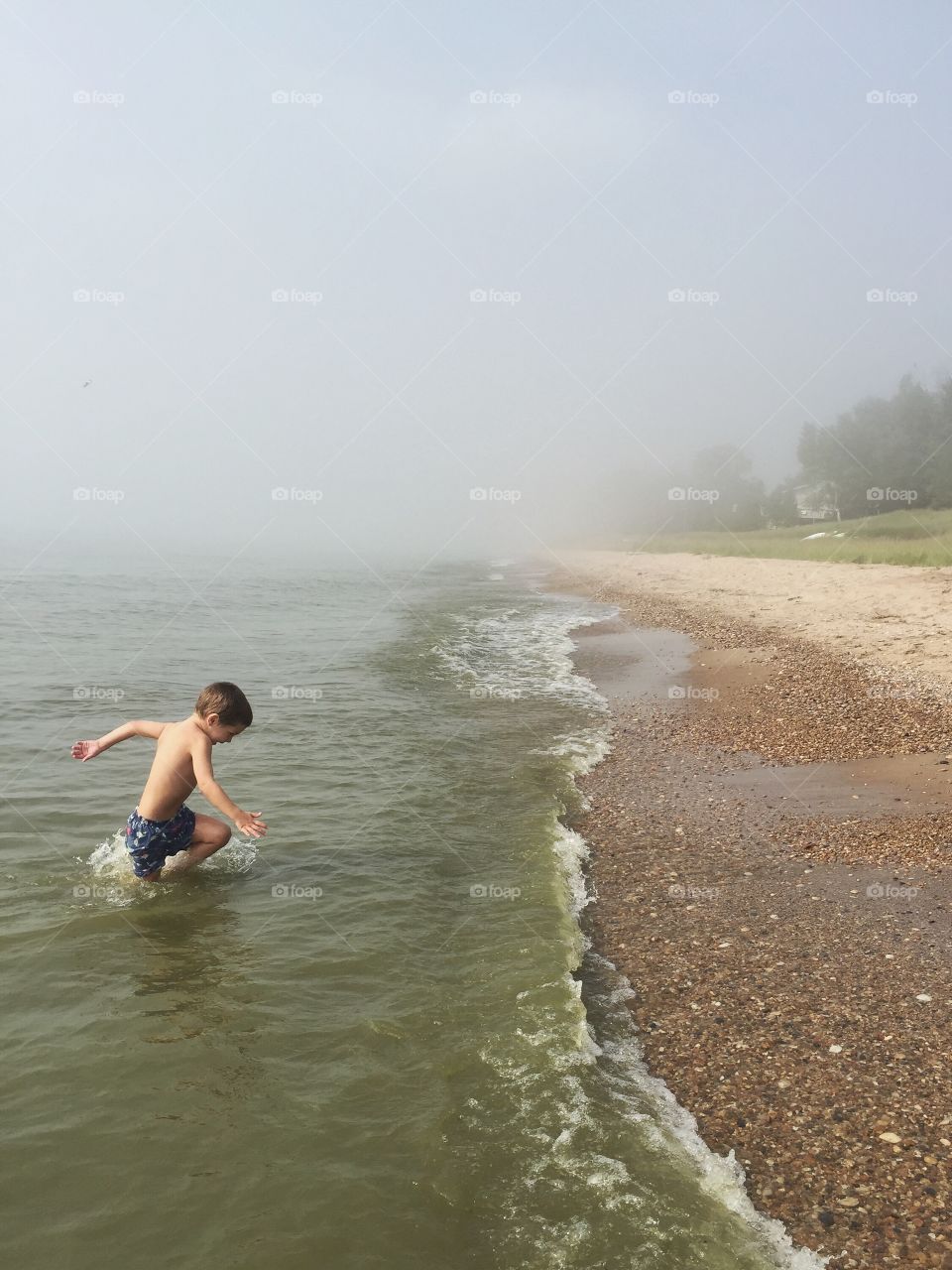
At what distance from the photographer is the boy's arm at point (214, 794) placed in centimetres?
691

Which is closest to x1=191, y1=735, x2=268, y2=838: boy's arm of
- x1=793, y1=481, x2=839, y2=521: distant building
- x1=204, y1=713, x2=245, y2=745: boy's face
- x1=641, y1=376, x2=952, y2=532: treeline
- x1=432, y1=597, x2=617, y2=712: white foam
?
x1=204, y1=713, x2=245, y2=745: boy's face

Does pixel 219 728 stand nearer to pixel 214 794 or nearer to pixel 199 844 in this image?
pixel 214 794

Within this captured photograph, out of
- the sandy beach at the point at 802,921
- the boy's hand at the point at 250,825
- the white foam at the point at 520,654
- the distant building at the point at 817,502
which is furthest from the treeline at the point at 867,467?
the boy's hand at the point at 250,825

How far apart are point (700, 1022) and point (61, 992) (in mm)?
4530

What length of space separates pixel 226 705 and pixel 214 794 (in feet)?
2.55

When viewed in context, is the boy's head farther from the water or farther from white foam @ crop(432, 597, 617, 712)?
white foam @ crop(432, 597, 617, 712)

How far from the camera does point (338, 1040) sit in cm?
553

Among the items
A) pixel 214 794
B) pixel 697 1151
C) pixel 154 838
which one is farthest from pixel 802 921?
pixel 154 838

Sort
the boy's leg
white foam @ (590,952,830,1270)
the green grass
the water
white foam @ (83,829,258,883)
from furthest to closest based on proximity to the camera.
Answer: the green grass → the boy's leg → white foam @ (83,829,258,883) → the water → white foam @ (590,952,830,1270)

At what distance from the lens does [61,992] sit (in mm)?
6020

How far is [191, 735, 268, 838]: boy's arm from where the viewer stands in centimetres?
691

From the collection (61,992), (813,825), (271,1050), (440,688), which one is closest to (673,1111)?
(271,1050)

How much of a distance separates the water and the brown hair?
171 centimetres

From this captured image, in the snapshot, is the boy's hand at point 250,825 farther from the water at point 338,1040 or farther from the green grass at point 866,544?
the green grass at point 866,544
